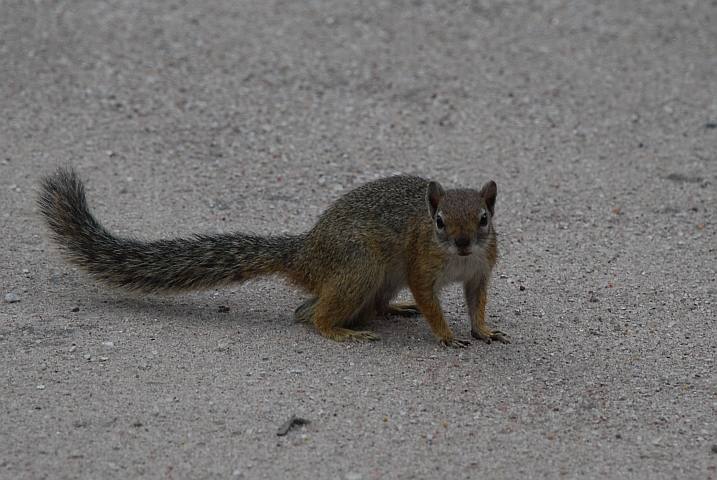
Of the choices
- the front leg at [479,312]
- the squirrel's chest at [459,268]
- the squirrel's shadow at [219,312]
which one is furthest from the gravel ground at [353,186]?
the squirrel's chest at [459,268]

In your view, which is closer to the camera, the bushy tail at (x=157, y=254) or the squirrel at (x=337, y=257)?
the squirrel at (x=337, y=257)

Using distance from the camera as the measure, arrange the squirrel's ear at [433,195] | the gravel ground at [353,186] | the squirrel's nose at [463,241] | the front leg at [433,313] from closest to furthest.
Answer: the gravel ground at [353,186], the squirrel's nose at [463,241], the squirrel's ear at [433,195], the front leg at [433,313]

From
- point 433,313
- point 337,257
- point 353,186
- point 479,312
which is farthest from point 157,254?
point 353,186

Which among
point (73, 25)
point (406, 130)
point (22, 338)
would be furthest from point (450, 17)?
point (22, 338)

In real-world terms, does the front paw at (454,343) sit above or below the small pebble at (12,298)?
below

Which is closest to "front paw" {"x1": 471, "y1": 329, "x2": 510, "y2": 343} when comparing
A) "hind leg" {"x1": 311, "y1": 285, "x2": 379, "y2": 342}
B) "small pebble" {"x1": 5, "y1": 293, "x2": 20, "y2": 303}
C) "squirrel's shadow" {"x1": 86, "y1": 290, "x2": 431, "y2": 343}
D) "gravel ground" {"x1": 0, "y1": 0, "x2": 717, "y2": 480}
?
"gravel ground" {"x1": 0, "y1": 0, "x2": 717, "y2": 480}

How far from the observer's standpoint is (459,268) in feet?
16.3

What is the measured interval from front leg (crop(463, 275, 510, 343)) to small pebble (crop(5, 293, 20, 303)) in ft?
8.96

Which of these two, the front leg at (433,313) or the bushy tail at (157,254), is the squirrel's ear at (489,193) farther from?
the bushy tail at (157,254)

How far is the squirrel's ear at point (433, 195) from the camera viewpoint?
4832 mm

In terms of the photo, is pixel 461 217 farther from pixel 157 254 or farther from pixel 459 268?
pixel 157 254

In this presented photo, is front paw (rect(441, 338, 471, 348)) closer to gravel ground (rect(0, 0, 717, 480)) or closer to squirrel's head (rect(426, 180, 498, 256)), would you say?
gravel ground (rect(0, 0, 717, 480))

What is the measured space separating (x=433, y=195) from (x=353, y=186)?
104 inches

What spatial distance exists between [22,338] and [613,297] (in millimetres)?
3637
